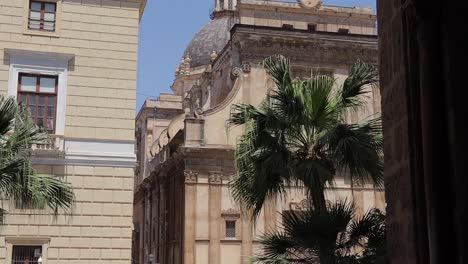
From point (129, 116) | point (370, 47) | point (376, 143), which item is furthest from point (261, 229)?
point (376, 143)

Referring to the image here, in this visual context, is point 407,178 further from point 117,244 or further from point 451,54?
point 117,244

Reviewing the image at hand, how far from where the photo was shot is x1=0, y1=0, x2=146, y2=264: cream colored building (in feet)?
58.3

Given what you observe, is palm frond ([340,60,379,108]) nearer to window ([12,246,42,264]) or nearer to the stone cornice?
window ([12,246,42,264])

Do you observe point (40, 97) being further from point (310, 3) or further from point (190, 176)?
point (310, 3)

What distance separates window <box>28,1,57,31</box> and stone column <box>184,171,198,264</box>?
12784mm

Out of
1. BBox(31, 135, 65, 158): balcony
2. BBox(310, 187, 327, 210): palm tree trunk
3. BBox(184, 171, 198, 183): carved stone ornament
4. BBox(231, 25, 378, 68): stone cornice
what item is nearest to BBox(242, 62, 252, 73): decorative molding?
BBox(231, 25, 378, 68): stone cornice

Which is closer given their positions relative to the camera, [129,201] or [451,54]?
[451,54]

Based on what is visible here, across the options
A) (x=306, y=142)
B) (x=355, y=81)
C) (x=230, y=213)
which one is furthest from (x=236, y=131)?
(x=306, y=142)

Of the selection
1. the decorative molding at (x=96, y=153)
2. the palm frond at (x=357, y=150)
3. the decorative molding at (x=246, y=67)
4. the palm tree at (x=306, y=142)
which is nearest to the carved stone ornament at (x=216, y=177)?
the decorative molding at (x=246, y=67)

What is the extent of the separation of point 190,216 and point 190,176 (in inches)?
73.5

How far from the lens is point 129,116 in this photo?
18969 millimetres

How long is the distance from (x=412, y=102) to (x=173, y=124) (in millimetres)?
37278

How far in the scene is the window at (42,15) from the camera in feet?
62.1

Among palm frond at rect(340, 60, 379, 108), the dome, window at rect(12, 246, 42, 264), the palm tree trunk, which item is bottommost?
window at rect(12, 246, 42, 264)
